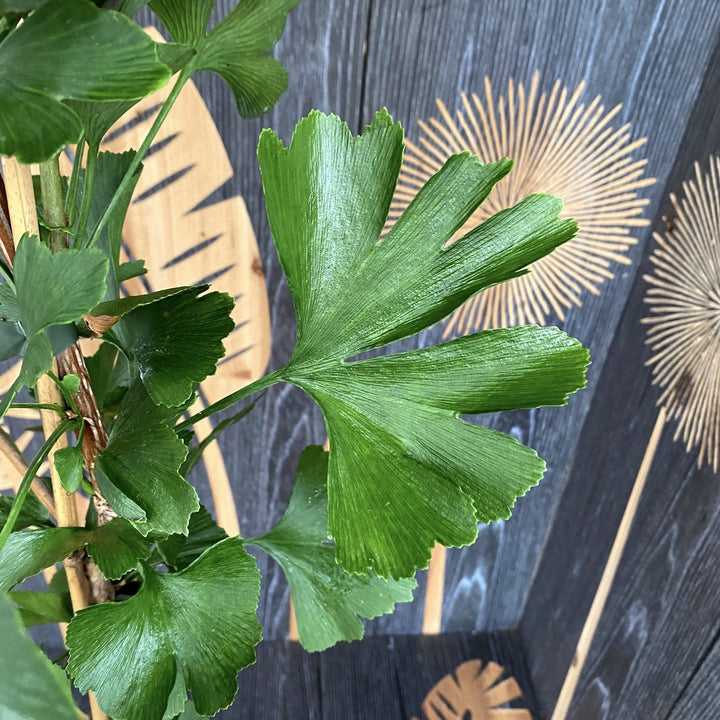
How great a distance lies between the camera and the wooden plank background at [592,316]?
782mm

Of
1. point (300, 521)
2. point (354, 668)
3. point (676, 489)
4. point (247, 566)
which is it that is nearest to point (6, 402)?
point (247, 566)

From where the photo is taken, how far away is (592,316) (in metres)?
0.98

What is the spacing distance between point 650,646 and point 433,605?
417mm

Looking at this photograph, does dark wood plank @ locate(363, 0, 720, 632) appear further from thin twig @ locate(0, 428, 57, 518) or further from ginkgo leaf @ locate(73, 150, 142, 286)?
thin twig @ locate(0, 428, 57, 518)

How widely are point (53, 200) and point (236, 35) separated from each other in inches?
6.7

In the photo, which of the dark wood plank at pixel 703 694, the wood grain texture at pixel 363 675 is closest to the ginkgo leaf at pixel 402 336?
the dark wood plank at pixel 703 694

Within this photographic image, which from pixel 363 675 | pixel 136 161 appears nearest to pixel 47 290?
pixel 136 161

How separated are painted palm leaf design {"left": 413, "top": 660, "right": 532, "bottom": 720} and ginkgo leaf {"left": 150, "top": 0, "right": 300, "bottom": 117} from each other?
101cm

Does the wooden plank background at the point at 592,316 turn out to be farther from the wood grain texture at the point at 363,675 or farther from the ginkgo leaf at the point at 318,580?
the ginkgo leaf at the point at 318,580

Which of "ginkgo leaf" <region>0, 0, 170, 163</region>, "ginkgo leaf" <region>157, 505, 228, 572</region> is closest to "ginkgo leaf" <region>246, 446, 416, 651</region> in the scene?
"ginkgo leaf" <region>157, 505, 228, 572</region>

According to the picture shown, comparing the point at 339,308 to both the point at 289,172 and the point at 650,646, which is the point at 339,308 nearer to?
the point at 289,172

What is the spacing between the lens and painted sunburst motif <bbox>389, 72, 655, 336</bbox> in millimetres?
847

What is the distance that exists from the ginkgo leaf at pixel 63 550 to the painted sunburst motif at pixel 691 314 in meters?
0.68

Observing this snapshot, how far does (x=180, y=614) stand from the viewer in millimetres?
411
